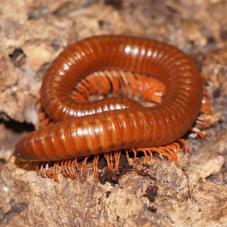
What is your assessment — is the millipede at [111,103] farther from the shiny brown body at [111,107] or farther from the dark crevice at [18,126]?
the dark crevice at [18,126]

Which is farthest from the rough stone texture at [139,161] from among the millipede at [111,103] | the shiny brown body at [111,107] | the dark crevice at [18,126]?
the shiny brown body at [111,107]

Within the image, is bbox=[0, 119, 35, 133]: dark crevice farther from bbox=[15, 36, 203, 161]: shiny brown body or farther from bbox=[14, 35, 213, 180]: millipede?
bbox=[15, 36, 203, 161]: shiny brown body

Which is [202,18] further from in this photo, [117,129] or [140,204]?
[140,204]

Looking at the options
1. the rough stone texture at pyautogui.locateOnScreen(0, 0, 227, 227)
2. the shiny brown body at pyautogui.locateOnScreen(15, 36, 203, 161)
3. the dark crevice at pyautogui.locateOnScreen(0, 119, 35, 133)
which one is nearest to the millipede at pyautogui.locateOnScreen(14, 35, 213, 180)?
the shiny brown body at pyautogui.locateOnScreen(15, 36, 203, 161)

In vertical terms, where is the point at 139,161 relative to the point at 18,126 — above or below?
above

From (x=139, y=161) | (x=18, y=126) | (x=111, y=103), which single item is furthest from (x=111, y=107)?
(x=18, y=126)

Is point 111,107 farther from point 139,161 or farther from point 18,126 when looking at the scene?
point 18,126
